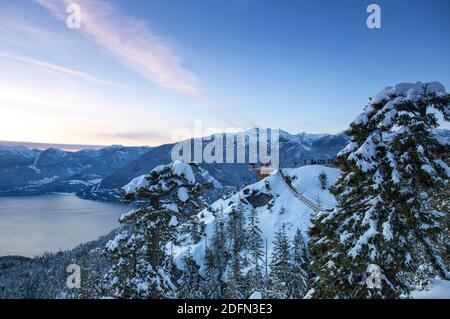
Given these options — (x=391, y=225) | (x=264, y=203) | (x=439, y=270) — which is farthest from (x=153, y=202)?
(x=264, y=203)

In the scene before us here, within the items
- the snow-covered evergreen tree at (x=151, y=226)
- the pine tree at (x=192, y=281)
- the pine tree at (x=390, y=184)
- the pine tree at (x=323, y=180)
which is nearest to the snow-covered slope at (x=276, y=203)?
the pine tree at (x=323, y=180)

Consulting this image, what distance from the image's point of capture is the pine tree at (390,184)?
8750 millimetres

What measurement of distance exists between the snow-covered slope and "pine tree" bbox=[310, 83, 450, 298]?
7307 centimetres

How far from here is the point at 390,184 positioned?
8656 millimetres

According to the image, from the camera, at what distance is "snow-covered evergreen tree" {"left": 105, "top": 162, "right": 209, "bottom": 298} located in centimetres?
1264

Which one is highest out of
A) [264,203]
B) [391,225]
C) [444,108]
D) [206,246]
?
[444,108]

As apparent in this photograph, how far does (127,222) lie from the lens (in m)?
13.5

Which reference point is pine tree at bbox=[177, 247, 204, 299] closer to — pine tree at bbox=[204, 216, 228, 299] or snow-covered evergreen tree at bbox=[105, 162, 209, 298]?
pine tree at bbox=[204, 216, 228, 299]

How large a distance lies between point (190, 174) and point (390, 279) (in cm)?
785

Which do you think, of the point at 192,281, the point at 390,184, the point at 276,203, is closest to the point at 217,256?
the point at 192,281

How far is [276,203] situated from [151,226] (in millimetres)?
86562
